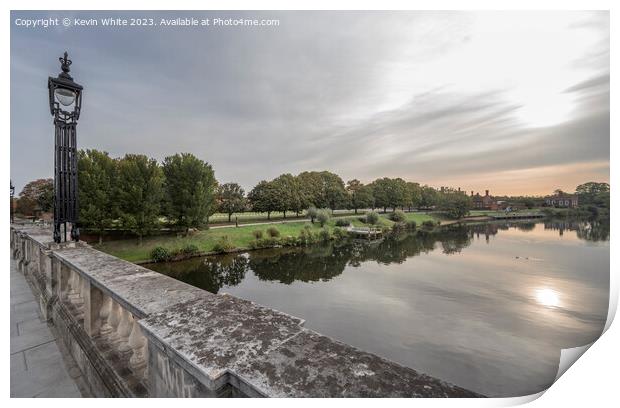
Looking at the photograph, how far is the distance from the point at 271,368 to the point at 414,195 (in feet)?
173

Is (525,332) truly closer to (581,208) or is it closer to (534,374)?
(534,374)

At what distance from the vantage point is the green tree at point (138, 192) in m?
13.6

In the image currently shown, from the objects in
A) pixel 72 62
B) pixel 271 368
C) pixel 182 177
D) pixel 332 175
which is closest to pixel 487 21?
pixel 271 368

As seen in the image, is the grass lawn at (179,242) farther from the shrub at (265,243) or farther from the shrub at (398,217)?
the shrub at (398,217)

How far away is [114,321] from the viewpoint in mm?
2266

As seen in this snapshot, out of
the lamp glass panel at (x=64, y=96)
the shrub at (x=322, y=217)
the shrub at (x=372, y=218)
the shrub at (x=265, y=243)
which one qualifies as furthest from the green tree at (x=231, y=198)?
the lamp glass panel at (x=64, y=96)

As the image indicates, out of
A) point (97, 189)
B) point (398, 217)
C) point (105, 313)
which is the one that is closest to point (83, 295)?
point (105, 313)

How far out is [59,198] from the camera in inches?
151

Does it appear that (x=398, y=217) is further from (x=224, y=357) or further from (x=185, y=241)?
(x=224, y=357)

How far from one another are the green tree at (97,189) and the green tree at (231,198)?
1148cm

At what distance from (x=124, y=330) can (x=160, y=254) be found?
1344cm

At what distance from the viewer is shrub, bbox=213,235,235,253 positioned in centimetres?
1633

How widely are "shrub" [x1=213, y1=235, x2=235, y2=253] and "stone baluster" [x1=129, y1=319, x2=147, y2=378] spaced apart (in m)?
15.2

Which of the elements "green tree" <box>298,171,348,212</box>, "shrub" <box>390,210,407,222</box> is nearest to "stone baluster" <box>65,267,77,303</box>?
"green tree" <box>298,171,348,212</box>
